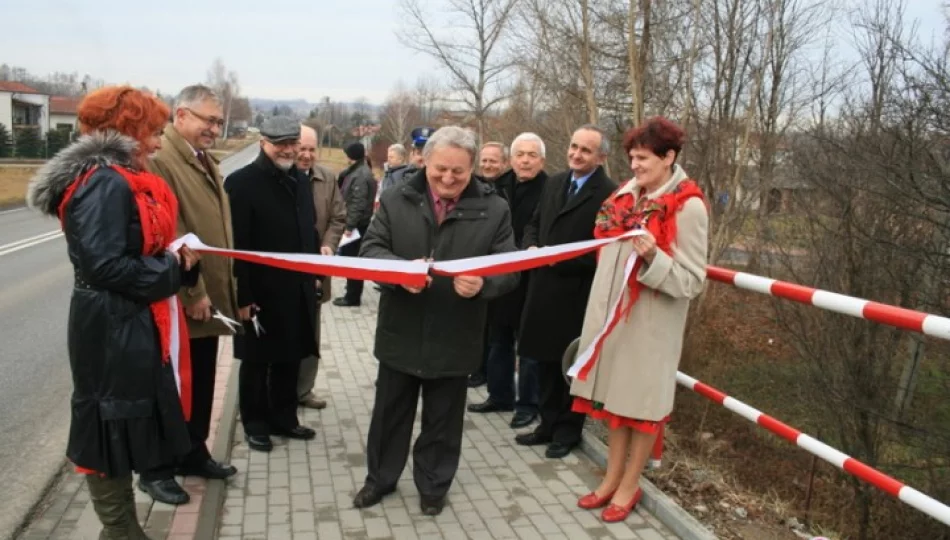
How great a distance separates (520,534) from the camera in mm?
3727

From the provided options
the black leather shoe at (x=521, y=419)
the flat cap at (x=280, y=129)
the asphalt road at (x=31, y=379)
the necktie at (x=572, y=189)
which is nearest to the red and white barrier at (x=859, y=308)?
the necktie at (x=572, y=189)

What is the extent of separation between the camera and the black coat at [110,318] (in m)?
2.79

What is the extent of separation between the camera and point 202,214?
3.95 m

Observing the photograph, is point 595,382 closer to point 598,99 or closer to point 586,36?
point 586,36

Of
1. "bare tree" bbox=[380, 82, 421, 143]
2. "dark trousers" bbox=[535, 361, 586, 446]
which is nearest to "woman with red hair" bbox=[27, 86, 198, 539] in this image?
"dark trousers" bbox=[535, 361, 586, 446]

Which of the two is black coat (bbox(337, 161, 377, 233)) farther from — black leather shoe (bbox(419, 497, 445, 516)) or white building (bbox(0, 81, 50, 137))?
white building (bbox(0, 81, 50, 137))

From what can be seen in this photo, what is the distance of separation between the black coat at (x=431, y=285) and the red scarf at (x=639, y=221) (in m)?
0.55

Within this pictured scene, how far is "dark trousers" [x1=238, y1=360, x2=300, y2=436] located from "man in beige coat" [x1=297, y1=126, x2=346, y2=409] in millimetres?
520

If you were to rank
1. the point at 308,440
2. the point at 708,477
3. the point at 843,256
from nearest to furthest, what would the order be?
the point at 708,477, the point at 308,440, the point at 843,256

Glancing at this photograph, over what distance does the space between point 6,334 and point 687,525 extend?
773cm

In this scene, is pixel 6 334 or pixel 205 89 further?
pixel 6 334

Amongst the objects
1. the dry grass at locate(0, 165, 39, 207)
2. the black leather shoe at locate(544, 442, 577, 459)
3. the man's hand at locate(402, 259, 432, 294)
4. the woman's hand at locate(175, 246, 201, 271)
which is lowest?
the dry grass at locate(0, 165, 39, 207)

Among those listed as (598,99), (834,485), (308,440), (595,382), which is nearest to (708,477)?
(595,382)

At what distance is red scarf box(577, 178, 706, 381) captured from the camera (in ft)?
11.6
